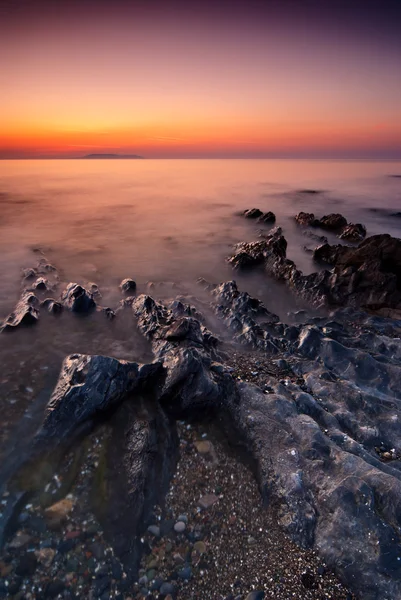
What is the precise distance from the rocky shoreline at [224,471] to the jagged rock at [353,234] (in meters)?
12.8

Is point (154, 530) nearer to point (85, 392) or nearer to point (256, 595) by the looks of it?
point (256, 595)

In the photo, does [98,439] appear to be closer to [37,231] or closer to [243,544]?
[243,544]

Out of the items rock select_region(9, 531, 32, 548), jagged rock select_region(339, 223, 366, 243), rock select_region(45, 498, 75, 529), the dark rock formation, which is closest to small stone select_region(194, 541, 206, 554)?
rock select_region(45, 498, 75, 529)

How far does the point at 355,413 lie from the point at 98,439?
14.2 ft

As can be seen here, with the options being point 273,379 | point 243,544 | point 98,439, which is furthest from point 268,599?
point 273,379

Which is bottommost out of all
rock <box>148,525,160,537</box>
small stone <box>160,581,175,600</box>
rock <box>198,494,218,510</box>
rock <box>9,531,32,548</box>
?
small stone <box>160,581,175,600</box>

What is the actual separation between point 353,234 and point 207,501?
18.4 m

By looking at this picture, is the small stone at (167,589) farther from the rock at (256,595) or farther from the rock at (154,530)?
the rock at (256,595)

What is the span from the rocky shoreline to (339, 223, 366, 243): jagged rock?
12.8 meters

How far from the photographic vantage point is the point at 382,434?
5645mm

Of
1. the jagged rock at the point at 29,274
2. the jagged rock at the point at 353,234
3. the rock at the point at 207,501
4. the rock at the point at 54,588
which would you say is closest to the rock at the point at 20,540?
the rock at the point at 54,588

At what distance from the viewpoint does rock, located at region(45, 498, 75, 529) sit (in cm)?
435

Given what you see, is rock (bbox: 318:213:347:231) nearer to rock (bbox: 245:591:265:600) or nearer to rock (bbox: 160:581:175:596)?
rock (bbox: 245:591:265:600)

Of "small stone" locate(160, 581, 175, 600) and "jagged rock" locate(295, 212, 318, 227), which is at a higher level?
"small stone" locate(160, 581, 175, 600)
